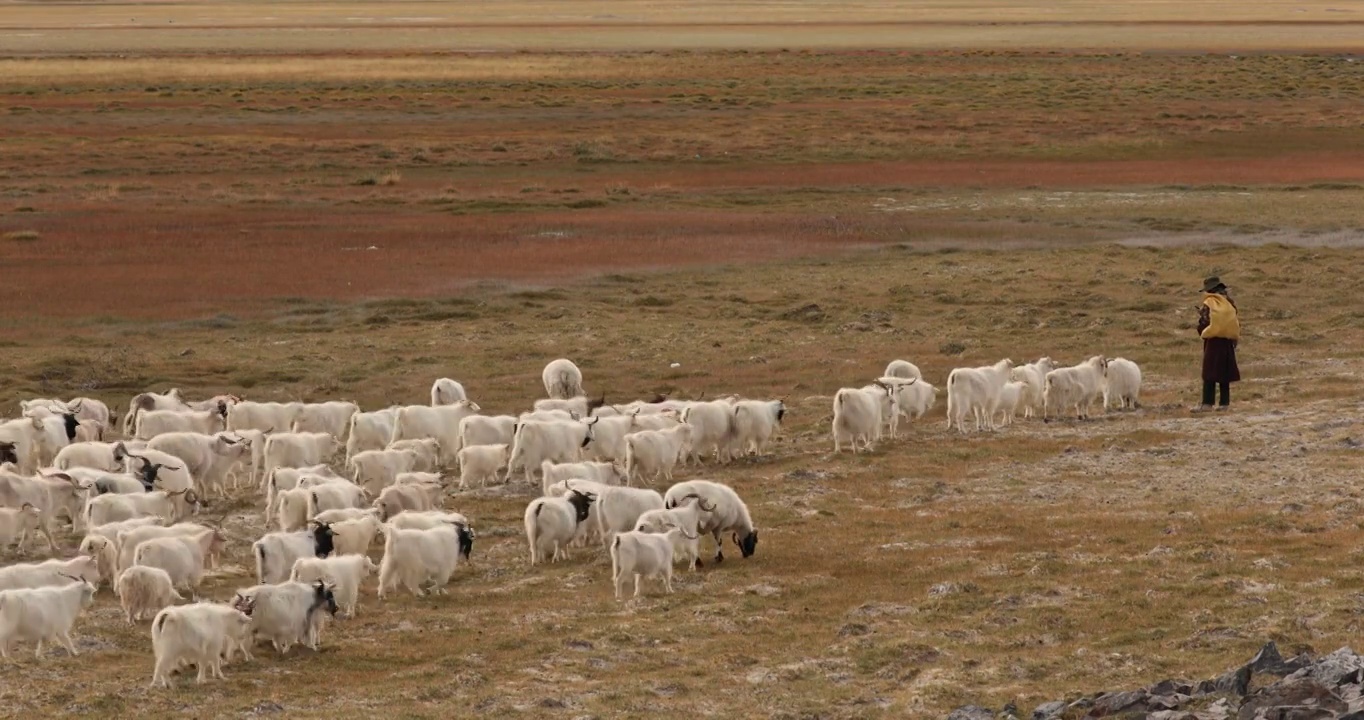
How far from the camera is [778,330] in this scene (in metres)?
33.4

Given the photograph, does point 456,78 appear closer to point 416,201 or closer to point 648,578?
point 416,201

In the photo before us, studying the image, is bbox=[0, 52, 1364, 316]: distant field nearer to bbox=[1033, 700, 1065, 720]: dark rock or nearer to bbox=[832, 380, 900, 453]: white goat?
bbox=[832, 380, 900, 453]: white goat

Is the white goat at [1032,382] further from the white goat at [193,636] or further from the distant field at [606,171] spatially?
the distant field at [606,171]

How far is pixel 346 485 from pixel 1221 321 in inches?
516

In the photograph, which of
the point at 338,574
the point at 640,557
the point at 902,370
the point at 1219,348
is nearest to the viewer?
the point at 338,574

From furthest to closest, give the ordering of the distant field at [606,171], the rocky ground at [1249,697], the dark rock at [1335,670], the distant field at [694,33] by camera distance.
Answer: the distant field at [694,33], the distant field at [606,171], the dark rock at [1335,670], the rocky ground at [1249,697]

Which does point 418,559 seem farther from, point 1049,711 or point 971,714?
point 1049,711

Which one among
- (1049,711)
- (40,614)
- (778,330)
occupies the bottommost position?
(778,330)

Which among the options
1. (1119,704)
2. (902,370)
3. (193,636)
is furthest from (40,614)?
(902,370)

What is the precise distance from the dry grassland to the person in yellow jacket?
0.47 meters

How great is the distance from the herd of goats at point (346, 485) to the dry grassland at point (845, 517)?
369 millimetres

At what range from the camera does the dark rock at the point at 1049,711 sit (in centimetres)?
1299

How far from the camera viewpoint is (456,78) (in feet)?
345

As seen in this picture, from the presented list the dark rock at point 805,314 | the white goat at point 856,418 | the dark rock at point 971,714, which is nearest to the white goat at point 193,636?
the dark rock at point 971,714
